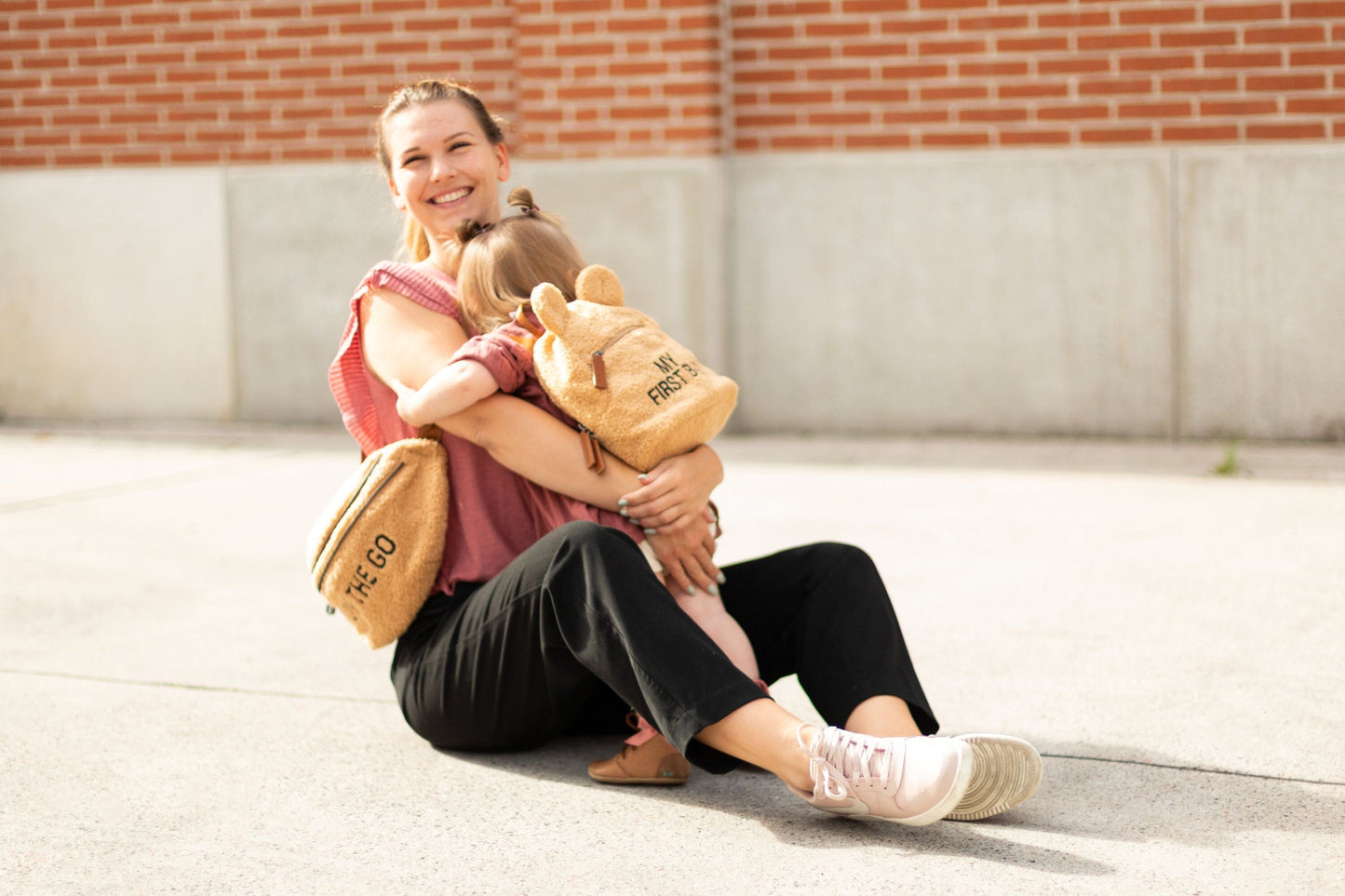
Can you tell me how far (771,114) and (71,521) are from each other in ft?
11.4

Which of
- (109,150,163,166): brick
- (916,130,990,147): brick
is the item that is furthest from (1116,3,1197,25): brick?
(109,150,163,166): brick

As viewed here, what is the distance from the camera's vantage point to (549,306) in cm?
264

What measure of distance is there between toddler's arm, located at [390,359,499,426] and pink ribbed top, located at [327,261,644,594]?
0.16 m

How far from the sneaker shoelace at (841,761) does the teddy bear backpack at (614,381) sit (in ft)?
2.11

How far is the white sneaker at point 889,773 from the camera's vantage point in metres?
2.32

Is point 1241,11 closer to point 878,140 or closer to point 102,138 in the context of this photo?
point 878,140

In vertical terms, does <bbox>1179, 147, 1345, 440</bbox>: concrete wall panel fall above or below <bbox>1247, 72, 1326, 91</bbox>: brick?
below

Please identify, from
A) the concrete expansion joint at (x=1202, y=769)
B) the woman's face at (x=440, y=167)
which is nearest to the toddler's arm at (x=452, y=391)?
the woman's face at (x=440, y=167)

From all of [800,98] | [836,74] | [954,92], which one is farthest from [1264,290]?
[800,98]

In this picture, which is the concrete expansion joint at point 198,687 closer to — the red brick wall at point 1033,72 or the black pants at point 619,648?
the black pants at point 619,648

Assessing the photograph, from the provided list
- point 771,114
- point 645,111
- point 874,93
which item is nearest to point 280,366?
point 645,111

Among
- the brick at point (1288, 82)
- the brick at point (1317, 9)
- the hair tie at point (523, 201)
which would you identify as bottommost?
the hair tie at point (523, 201)

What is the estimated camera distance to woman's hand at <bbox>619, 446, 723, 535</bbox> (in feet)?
8.93

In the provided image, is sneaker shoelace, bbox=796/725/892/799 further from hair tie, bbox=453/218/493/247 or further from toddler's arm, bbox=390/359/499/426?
hair tie, bbox=453/218/493/247
